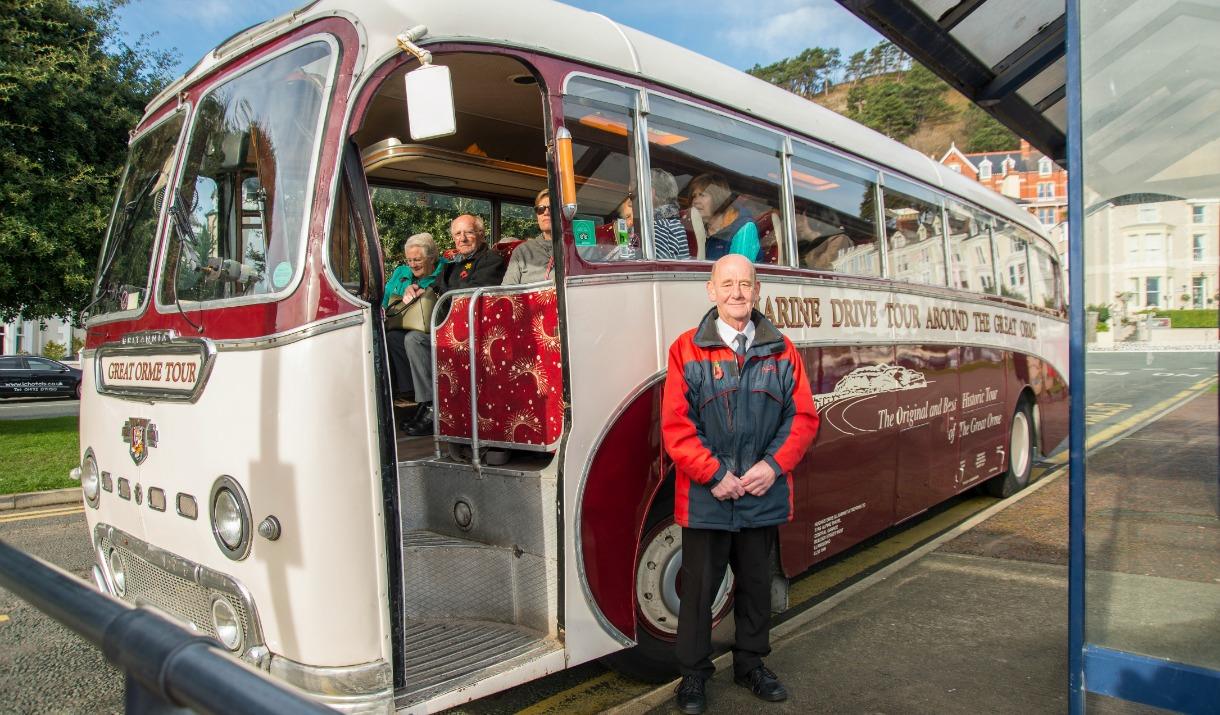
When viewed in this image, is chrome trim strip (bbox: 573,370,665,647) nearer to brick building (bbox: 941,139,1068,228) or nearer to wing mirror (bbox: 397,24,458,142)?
wing mirror (bbox: 397,24,458,142)

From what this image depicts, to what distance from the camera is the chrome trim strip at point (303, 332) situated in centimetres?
301

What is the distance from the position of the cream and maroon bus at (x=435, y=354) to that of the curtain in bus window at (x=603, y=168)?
0.6 inches

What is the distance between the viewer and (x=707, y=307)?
4.42m

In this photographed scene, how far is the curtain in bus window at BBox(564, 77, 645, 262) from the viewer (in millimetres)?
3768

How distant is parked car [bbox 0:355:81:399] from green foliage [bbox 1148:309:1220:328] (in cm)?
3186

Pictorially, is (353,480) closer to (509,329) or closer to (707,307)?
(509,329)

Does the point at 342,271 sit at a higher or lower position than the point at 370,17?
lower

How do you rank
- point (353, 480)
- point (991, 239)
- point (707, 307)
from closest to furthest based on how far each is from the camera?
point (353, 480) → point (707, 307) → point (991, 239)

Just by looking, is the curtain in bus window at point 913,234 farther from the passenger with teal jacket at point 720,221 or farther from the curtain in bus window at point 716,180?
the passenger with teal jacket at point 720,221

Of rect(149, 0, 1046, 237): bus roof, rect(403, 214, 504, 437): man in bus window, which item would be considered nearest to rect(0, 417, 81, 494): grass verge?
rect(403, 214, 504, 437): man in bus window

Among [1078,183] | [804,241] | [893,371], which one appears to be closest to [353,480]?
[1078,183]

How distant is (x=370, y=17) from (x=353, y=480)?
1.74 metres

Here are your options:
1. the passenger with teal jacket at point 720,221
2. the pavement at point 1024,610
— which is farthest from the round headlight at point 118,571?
the passenger with teal jacket at point 720,221

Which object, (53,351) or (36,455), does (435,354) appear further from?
(53,351)
